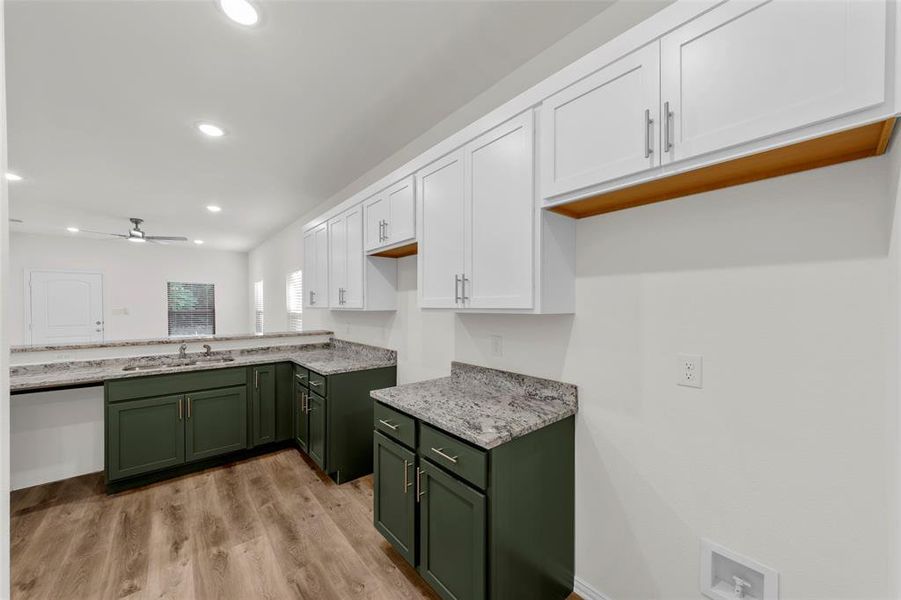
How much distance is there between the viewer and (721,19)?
1.09 m

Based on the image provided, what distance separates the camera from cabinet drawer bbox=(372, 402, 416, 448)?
6.19 ft

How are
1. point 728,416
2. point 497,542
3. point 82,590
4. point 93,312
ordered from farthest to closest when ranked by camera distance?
point 93,312 < point 82,590 < point 497,542 < point 728,416

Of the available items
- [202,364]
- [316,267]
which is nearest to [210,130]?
[316,267]

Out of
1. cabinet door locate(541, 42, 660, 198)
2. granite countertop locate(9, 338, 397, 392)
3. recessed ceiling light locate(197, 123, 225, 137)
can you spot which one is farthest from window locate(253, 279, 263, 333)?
cabinet door locate(541, 42, 660, 198)

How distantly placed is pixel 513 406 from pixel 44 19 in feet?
9.63

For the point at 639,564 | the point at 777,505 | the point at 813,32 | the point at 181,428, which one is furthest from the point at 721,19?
the point at 181,428

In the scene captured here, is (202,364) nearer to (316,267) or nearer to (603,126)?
(316,267)

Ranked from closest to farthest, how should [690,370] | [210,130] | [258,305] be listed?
[690,370] → [210,130] → [258,305]

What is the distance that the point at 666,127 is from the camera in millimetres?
1213

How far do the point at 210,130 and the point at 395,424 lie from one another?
8.61 ft

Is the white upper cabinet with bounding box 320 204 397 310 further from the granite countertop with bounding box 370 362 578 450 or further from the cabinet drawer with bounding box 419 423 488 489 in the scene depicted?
the cabinet drawer with bounding box 419 423 488 489

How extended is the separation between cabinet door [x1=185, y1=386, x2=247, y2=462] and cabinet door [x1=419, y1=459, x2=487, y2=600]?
2.28 meters

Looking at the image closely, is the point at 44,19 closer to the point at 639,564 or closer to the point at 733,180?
the point at 733,180

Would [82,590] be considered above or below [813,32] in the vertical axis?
below
